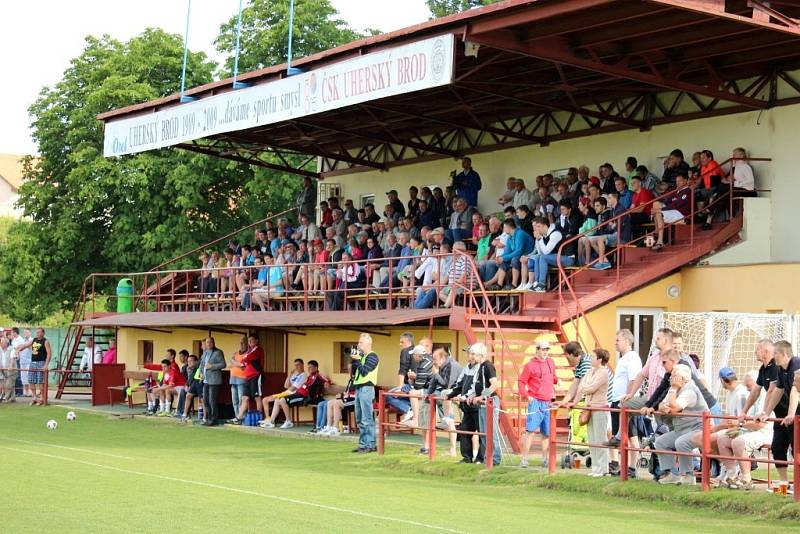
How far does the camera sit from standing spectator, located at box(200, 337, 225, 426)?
27.7 m

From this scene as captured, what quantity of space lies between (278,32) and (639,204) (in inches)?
927

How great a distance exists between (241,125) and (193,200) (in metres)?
17.1

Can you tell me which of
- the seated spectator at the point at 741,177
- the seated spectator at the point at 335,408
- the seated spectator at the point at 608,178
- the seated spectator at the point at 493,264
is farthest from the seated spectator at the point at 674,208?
the seated spectator at the point at 335,408

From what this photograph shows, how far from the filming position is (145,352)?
36.7 meters

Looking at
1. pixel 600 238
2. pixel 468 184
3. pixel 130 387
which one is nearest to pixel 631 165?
pixel 600 238

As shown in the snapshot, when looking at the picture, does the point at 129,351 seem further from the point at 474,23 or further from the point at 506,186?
the point at 474,23

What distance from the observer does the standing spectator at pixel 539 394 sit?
59.4 feet

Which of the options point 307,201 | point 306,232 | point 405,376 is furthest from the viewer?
point 307,201

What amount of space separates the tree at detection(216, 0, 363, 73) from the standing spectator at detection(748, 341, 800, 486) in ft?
107

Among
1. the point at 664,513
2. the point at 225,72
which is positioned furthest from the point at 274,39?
the point at 664,513

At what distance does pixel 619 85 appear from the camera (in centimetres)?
2645

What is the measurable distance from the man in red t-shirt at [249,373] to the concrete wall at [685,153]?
7333 millimetres

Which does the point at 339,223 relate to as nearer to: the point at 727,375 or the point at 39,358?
the point at 39,358

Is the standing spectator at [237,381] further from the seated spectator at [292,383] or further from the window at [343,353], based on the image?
the window at [343,353]
